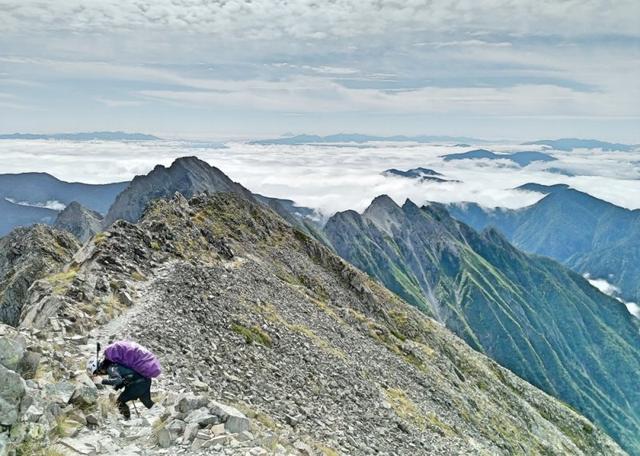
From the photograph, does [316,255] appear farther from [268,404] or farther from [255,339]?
[268,404]

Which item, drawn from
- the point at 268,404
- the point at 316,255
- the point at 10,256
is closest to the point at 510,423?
the point at 316,255

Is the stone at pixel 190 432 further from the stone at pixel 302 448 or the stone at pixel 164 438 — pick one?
the stone at pixel 302 448

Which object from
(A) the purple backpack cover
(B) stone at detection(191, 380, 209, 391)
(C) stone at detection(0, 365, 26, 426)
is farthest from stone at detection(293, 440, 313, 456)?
(C) stone at detection(0, 365, 26, 426)

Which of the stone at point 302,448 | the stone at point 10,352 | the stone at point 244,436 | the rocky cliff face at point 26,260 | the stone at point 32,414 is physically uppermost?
the stone at point 10,352

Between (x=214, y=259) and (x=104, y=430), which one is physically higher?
(x=104, y=430)

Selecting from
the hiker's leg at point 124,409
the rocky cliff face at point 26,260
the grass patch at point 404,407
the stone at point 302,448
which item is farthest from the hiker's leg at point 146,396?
the rocky cliff face at point 26,260

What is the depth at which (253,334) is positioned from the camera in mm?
46656

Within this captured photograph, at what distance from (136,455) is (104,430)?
6.93 feet

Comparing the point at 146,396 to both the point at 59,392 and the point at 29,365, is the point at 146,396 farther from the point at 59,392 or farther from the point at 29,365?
the point at 29,365

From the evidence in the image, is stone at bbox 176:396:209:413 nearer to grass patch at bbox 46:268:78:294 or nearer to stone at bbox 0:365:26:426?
stone at bbox 0:365:26:426

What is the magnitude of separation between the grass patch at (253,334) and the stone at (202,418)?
77.2ft

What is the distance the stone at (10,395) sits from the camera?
1686 centimetres

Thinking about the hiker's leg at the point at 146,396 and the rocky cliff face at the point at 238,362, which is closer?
the rocky cliff face at the point at 238,362

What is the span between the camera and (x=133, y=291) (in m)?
43.6
